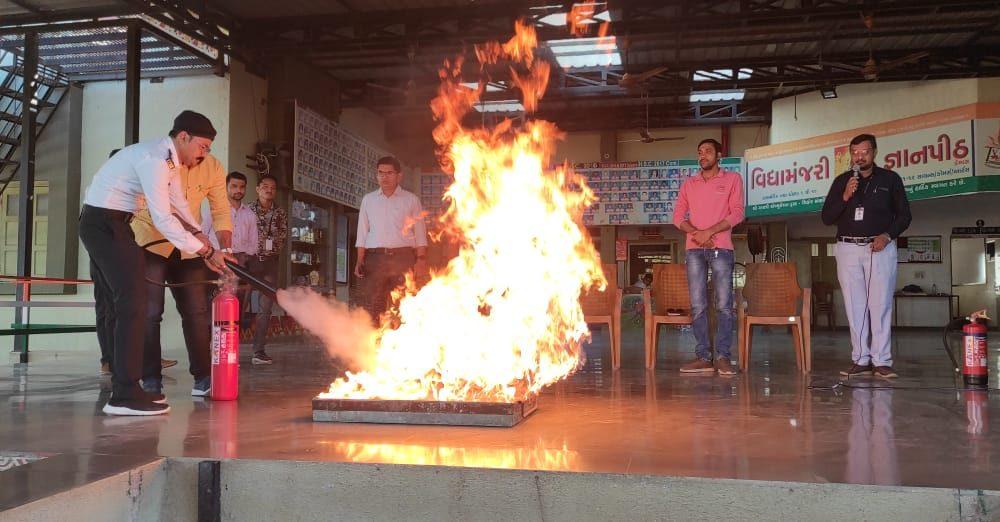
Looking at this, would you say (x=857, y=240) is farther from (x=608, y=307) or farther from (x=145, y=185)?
(x=145, y=185)

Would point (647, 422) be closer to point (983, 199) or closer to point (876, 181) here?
point (876, 181)

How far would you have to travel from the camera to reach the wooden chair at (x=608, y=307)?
6.65 m

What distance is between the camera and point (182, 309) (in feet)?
14.8

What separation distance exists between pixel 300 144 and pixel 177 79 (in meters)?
2.04

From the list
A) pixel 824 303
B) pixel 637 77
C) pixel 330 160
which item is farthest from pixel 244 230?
pixel 824 303

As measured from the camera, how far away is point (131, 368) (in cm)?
374

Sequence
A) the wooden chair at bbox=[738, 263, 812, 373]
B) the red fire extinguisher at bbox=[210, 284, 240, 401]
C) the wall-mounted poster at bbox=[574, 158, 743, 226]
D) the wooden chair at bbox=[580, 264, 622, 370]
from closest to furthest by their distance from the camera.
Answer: the red fire extinguisher at bbox=[210, 284, 240, 401] < the wooden chair at bbox=[738, 263, 812, 373] < the wooden chair at bbox=[580, 264, 622, 370] < the wall-mounted poster at bbox=[574, 158, 743, 226]

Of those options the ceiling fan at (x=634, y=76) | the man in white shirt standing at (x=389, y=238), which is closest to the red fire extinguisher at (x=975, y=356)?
the man in white shirt standing at (x=389, y=238)

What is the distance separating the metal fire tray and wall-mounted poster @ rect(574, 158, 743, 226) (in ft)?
43.0

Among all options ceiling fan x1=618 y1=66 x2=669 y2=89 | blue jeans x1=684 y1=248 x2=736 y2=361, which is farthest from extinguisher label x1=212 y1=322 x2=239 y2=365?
ceiling fan x1=618 y1=66 x2=669 y2=89

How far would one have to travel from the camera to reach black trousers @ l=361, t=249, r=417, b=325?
5.93 meters

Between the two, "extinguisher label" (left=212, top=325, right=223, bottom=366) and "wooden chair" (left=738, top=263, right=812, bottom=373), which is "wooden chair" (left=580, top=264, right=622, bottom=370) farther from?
"extinguisher label" (left=212, top=325, right=223, bottom=366)

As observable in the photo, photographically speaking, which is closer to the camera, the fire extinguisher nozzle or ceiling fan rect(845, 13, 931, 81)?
the fire extinguisher nozzle

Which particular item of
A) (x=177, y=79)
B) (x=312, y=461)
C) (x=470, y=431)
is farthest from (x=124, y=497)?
(x=177, y=79)
